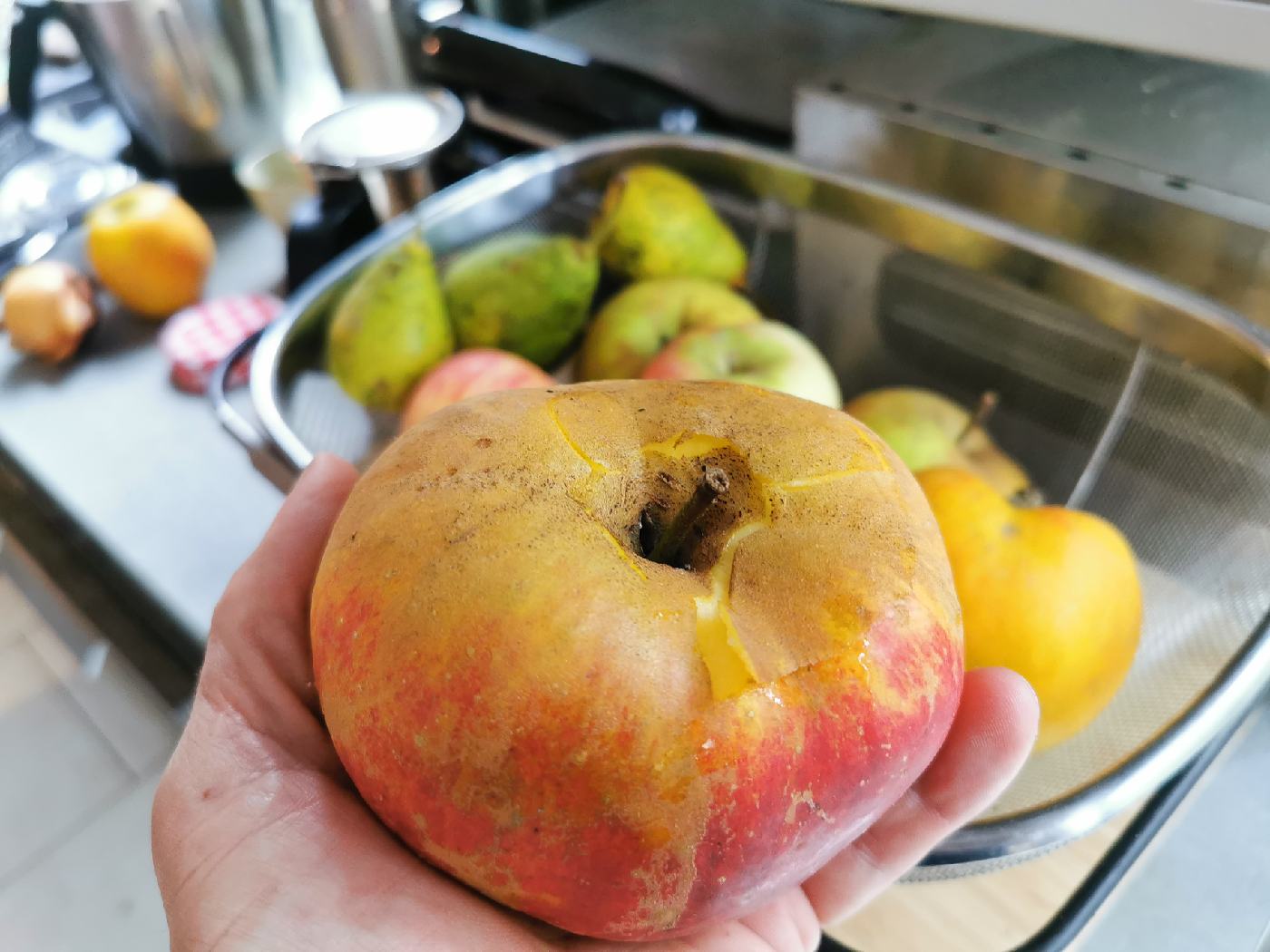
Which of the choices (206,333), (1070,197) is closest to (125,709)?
(206,333)

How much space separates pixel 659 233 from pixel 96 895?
652 mm

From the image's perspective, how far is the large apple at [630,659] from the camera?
242 mm

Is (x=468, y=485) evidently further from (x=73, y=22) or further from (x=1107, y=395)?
(x=73, y=22)

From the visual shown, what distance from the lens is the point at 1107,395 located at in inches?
23.0

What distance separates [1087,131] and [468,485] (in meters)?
0.52

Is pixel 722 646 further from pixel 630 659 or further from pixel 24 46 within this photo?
pixel 24 46

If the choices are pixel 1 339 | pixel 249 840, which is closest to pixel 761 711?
pixel 249 840

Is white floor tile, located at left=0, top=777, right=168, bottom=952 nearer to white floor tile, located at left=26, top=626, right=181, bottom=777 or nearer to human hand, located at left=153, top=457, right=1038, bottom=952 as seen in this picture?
white floor tile, located at left=26, top=626, right=181, bottom=777

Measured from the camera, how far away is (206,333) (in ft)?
2.54

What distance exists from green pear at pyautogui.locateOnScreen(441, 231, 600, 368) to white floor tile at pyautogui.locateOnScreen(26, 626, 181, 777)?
1.20 feet

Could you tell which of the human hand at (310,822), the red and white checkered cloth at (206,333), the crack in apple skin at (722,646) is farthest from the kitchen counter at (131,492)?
the crack in apple skin at (722,646)

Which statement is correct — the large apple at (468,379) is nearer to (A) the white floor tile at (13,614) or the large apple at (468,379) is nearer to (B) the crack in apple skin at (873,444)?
(B) the crack in apple skin at (873,444)

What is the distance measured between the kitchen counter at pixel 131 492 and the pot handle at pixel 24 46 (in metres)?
0.35

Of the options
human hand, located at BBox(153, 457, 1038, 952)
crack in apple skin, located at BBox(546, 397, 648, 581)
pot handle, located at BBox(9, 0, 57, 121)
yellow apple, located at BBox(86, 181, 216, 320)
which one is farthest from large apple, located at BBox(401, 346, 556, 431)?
pot handle, located at BBox(9, 0, 57, 121)
